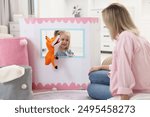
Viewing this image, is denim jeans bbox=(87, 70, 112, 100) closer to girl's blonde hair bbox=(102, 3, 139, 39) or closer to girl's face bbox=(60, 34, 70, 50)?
girl's face bbox=(60, 34, 70, 50)

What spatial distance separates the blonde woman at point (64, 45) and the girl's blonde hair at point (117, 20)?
3.65 feet

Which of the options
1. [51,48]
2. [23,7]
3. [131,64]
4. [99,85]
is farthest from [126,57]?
[23,7]

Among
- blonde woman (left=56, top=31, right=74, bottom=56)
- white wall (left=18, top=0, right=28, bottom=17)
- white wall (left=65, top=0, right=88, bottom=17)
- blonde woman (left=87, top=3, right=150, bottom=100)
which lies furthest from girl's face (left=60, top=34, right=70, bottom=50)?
white wall (left=65, top=0, right=88, bottom=17)

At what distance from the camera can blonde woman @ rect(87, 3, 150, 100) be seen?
1.02 m

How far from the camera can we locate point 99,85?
192 centimetres

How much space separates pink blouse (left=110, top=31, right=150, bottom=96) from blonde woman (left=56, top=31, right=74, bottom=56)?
117 cm

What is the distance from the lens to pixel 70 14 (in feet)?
15.0

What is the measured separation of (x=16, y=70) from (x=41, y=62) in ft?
2.03

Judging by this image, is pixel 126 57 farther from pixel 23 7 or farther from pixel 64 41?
pixel 23 7

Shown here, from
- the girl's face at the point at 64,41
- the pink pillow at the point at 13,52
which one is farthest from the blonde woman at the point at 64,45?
the pink pillow at the point at 13,52

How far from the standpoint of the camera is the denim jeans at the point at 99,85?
1838 millimetres

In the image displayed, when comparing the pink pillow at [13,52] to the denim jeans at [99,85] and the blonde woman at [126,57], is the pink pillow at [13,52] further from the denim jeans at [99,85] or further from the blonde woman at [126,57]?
the blonde woman at [126,57]

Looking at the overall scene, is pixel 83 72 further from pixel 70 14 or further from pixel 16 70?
pixel 70 14

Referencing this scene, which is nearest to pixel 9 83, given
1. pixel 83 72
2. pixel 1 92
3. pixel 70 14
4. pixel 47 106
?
pixel 1 92
